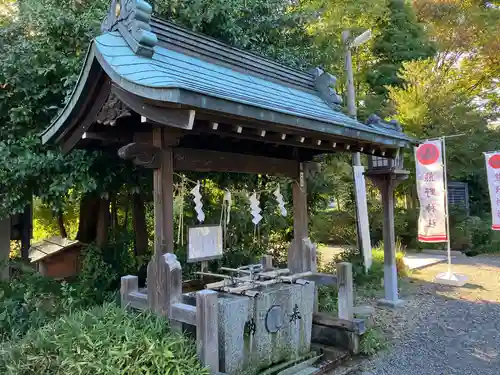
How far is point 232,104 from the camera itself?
10.4 feet

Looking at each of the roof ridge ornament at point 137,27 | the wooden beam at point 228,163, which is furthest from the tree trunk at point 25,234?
the roof ridge ornament at point 137,27

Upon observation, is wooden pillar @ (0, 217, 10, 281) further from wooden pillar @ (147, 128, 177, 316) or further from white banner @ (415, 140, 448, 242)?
white banner @ (415, 140, 448, 242)

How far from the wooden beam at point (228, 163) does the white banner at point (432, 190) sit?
369 cm

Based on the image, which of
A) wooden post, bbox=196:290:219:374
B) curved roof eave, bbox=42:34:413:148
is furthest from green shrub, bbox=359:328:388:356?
curved roof eave, bbox=42:34:413:148

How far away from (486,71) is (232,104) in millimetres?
15339

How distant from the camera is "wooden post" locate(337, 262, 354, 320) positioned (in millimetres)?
4926

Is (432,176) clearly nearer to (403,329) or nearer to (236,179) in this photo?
(403,329)

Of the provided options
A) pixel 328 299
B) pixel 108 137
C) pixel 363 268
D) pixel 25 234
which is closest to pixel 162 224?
pixel 108 137

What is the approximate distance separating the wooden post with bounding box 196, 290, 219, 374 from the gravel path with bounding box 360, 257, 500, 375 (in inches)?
80.8

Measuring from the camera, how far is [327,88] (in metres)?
6.64

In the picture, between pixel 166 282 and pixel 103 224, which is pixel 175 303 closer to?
pixel 166 282

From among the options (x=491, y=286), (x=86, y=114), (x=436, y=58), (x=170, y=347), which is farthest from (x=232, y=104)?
(x=436, y=58)

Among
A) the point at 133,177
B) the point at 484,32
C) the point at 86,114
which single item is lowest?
the point at 133,177

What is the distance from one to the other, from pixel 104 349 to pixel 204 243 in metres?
1.64
